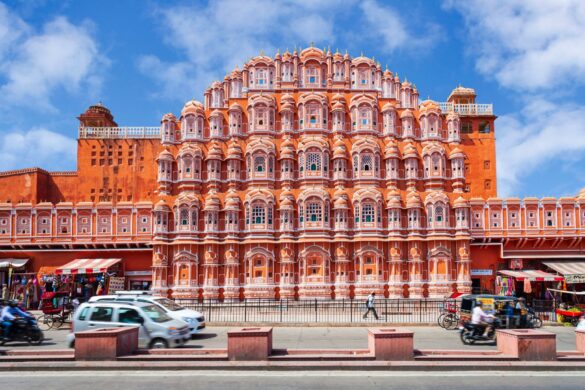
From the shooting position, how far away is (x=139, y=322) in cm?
1912

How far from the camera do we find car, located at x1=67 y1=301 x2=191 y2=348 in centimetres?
1905

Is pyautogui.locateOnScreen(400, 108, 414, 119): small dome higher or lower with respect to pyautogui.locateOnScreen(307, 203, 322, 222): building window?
higher

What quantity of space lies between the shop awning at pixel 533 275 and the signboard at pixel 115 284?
2930 cm

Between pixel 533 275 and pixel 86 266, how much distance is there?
33150 mm

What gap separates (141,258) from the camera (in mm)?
44750

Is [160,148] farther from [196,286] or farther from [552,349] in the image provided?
[552,349]

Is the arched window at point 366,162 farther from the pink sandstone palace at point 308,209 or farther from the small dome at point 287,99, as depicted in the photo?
the small dome at point 287,99

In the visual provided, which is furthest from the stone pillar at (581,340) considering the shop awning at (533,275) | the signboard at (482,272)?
the signboard at (482,272)

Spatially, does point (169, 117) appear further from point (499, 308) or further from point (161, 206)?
point (499, 308)

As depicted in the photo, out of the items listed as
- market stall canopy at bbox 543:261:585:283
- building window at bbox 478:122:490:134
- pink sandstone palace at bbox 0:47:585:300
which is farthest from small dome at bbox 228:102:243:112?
market stall canopy at bbox 543:261:585:283

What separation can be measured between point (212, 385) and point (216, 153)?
32.6 metres

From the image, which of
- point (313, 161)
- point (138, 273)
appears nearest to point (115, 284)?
point (138, 273)

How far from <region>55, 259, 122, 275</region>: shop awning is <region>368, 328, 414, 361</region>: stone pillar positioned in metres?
29.7

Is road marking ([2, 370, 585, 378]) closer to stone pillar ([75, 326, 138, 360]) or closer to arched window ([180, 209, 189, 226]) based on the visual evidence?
stone pillar ([75, 326, 138, 360])
